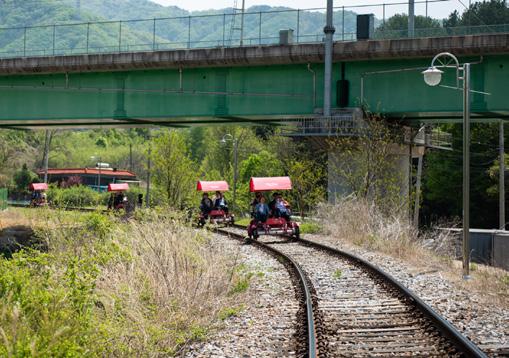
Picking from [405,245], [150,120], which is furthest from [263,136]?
[405,245]

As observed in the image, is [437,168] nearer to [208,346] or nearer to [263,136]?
[263,136]

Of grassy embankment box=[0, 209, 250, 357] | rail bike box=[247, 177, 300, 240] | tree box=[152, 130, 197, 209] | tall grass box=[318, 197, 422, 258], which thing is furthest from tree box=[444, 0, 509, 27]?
tree box=[152, 130, 197, 209]

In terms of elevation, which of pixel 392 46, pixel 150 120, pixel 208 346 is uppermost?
pixel 392 46

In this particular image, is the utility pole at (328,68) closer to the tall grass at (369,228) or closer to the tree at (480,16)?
the tall grass at (369,228)

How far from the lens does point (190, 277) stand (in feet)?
42.4

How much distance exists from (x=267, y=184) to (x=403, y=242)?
320 inches

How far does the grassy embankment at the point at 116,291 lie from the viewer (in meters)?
8.10

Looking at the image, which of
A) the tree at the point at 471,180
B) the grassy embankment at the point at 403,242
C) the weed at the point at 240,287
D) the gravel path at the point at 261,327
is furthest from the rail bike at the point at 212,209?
the tree at the point at 471,180

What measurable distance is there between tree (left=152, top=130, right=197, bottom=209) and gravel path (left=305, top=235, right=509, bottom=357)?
90.7 feet

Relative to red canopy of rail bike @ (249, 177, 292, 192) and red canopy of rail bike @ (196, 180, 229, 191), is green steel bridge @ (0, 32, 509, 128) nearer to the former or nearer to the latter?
red canopy of rail bike @ (196, 180, 229, 191)

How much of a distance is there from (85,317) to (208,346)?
1.72 meters

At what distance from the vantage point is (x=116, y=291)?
36.9ft

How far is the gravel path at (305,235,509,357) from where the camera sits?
10.0 meters

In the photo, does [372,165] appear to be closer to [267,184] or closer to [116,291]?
[267,184]
